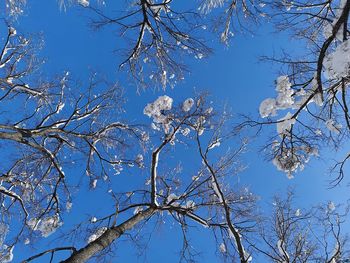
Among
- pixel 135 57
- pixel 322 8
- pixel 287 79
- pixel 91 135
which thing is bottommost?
pixel 287 79

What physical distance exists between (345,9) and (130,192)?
5147 mm

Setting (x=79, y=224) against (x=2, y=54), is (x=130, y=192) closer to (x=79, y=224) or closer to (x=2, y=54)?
(x=79, y=224)

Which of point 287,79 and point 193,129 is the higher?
point 193,129

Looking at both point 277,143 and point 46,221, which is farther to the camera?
point 46,221

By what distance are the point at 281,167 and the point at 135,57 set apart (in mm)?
3377

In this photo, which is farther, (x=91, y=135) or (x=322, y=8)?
(x=91, y=135)

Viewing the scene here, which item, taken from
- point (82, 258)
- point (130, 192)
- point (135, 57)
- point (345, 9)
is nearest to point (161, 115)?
point (135, 57)

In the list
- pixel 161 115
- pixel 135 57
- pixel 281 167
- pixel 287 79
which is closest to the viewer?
pixel 287 79

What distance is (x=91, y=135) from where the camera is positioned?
779cm

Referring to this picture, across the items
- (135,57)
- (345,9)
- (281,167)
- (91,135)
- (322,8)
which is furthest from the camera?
(91,135)

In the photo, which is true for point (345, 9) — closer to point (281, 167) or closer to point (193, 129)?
point (281, 167)

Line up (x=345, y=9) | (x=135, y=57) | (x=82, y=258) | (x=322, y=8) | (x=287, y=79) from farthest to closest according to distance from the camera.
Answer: (x=135, y=57), (x=322, y=8), (x=287, y=79), (x=82, y=258), (x=345, y=9)

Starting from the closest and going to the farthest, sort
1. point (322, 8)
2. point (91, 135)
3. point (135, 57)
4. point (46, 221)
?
point (322, 8) < point (135, 57) < point (46, 221) < point (91, 135)

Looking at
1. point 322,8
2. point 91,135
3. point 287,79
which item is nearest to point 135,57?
point 91,135
